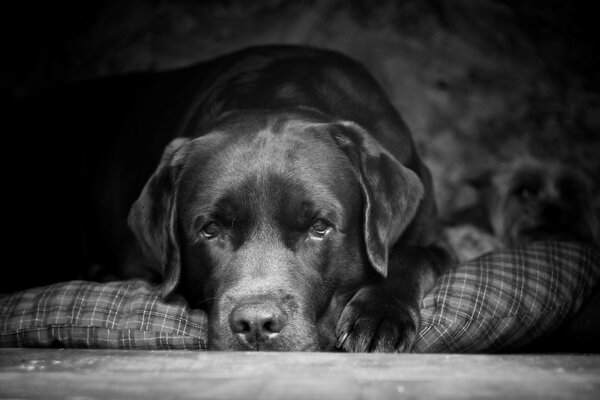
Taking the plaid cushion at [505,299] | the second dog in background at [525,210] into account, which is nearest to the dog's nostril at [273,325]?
the plaid cushion at [505,299]

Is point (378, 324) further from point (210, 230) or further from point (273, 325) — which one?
point (210, 230)

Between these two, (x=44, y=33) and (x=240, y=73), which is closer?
(x=240, y=73)

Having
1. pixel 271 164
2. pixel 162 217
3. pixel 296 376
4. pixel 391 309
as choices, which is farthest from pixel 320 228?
pixel 296 376

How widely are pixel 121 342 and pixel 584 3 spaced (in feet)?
8.25

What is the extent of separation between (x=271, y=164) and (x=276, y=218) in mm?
187

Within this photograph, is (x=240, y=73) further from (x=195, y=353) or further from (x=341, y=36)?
(x=195, y=353)

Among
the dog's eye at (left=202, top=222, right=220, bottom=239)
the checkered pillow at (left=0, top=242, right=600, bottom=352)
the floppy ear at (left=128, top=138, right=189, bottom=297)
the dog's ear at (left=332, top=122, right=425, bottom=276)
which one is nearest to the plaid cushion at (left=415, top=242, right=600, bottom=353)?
the checkered pillow at (left=0, top=242, right=600, bottom=352)

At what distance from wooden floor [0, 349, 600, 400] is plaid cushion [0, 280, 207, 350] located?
0.43 metres

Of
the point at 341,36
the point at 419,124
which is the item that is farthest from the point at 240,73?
the point at 419,124

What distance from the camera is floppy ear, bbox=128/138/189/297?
2.28 metres

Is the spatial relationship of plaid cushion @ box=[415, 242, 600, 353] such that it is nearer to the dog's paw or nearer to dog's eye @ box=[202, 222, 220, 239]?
the dog's paw

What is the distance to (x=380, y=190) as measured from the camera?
2.27 metres

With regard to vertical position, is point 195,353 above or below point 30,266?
above

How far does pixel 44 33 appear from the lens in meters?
3.46
